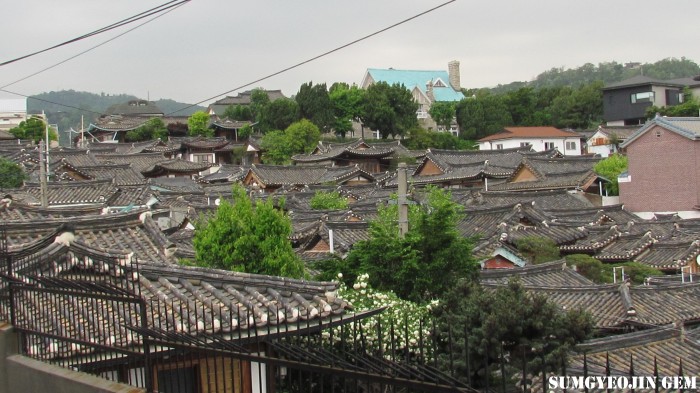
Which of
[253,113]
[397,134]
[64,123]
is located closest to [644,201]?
[397,134]

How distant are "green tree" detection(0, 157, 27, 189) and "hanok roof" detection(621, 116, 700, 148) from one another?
32944 mm

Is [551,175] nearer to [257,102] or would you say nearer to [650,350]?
[650,350]

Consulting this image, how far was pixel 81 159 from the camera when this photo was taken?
149 ft

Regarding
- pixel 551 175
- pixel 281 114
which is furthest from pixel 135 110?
pixel 551 175

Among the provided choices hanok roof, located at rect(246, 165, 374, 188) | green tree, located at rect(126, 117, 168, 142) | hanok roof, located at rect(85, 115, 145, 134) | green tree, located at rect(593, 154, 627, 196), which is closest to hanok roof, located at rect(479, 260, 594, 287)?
green tree, located at rect(593, 154, 627, 196)

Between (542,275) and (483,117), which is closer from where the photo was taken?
(542,275)

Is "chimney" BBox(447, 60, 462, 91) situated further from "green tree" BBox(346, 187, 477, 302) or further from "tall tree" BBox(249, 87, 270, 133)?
"green tree" BBox(346, 187, 477, 302)

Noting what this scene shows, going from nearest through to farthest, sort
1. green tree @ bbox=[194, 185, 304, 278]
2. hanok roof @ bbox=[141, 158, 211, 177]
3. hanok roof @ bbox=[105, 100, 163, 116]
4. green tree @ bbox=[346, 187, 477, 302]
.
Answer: green tree @ bbox=[194, 185, 304, 278]
green tree @ bbox=[346, 187, 477, 302]
hanok roof @ bbox=[141, 158, 211, 177]
hanok roof @ bbox=[105, 100, 163, 116]

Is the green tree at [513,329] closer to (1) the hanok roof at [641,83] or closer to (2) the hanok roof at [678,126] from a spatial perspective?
(2) the hanok roof at [678,126]

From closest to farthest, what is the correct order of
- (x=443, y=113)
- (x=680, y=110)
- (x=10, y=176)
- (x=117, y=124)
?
1. (x=10, y=176)
2. (x=680, y=110)
3. (x=443, y=113)
4. (x=117, y=124)

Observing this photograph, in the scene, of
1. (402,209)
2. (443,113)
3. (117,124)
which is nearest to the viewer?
(402,209)

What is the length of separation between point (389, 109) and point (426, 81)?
26.1 meters

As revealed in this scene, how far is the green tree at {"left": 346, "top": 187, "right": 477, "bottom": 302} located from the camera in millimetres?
14922

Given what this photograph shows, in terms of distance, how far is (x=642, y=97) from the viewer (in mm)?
72062
